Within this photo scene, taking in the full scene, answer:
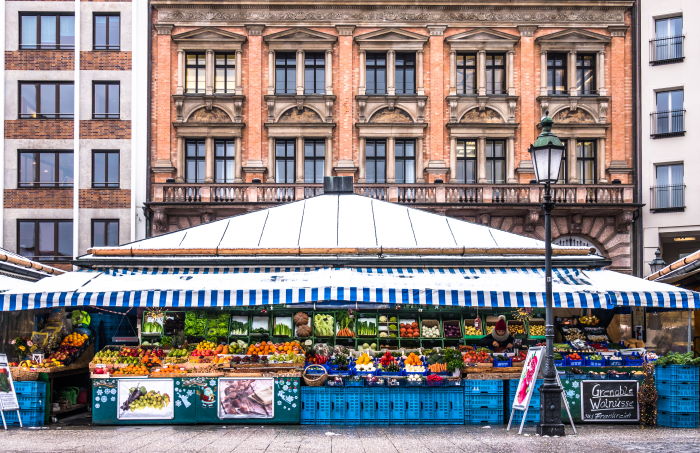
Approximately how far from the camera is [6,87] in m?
36.2

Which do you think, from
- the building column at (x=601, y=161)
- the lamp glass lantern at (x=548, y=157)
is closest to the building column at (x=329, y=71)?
the building column at (x=601, y=161)

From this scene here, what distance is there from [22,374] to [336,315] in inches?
253

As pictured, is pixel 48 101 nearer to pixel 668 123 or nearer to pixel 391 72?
pixel 391 72

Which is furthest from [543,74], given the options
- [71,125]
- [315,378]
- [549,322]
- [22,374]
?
[22,374]

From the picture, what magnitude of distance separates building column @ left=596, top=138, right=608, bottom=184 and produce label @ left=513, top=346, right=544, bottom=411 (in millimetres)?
21079

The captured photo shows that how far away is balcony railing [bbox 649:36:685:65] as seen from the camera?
116 feet

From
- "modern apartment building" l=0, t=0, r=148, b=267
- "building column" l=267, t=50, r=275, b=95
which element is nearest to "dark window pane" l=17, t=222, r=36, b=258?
"modern apartment building" l=0, t=0, r=148, b=267

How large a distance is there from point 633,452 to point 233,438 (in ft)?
21.2

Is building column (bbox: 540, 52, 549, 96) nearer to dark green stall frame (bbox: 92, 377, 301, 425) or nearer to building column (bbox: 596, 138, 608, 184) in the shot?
building column (bbox: 596, 138, 608, 184)

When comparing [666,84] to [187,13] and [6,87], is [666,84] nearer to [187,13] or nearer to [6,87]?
[187,13]

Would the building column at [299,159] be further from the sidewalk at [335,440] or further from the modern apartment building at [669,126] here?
the sidewalk at [335,440]

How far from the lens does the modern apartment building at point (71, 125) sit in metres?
36.0

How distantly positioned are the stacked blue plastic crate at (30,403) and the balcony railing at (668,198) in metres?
26.2

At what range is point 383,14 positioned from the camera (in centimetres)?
3594
